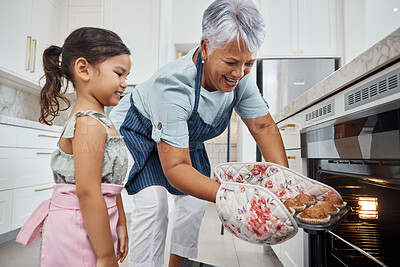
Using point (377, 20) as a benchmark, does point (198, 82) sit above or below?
below

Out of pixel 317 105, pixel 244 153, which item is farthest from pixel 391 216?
pixel 244 153

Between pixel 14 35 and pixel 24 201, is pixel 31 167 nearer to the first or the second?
pixel 24 201

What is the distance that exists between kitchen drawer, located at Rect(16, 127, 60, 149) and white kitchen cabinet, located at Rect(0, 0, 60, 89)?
2.01 feet

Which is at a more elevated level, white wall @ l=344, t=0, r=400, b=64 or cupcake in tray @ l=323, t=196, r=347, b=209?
white wall @ l=344, t=0, r=400, b=64

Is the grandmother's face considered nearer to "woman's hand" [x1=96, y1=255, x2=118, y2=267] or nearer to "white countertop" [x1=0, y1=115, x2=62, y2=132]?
"woman's hand" [x1=96, y1=255, x2=118, y2=267]

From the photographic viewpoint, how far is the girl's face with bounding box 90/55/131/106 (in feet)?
2.52

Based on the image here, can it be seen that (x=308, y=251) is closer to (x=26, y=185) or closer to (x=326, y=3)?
(x=26, y=185)

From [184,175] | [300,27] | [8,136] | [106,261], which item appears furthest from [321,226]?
[300,27]

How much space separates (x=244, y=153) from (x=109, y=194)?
254 centimetres

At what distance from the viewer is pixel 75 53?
0.78 m

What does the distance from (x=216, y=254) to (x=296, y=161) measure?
0.91 meters

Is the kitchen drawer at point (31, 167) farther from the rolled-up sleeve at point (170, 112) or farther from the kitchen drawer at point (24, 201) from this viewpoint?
the rolled-up sleeve at point (170, 112)

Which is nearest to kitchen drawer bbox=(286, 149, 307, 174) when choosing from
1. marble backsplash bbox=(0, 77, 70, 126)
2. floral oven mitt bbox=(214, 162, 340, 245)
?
floral oven mitt bbox=(214, 162, 340, 245)

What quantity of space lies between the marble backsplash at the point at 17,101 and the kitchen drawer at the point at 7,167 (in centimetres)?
85
